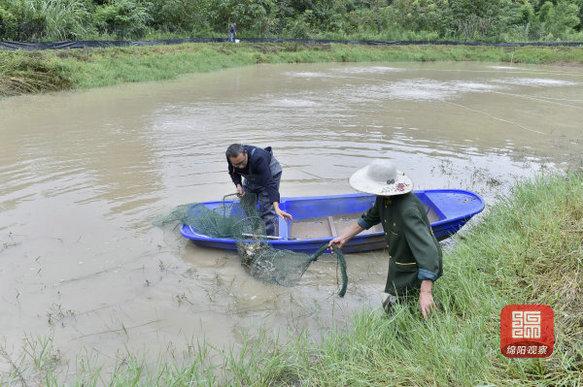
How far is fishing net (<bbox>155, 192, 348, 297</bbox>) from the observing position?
4973 mm

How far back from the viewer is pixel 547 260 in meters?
3.67

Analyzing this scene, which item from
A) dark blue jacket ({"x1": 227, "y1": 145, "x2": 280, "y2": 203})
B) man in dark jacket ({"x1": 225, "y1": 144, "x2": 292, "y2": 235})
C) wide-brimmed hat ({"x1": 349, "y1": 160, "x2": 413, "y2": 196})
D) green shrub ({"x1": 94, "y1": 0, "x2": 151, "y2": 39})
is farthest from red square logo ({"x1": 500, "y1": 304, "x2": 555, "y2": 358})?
green shrub ({"x1": 94, "y1": 0, "x2": 151, "y2": 39})

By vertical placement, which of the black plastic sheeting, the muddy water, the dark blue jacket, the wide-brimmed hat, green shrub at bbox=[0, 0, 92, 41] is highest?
green shrub at bbox=[0, 0, 92, 41]

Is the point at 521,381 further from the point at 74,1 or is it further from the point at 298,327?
the point at 74,1

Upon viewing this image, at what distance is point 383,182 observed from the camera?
3.21 m

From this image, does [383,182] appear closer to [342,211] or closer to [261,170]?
[261,170]

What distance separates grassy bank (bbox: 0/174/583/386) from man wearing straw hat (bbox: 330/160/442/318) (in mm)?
201

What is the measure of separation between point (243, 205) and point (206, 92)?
12.4 metres

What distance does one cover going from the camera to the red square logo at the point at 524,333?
2184mm

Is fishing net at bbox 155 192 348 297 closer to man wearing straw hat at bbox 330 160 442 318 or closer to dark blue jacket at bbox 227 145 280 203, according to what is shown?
dark blue jacket at bbox 227 145 280 203

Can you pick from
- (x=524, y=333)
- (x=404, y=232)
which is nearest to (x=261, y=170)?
(x=404, y=232)

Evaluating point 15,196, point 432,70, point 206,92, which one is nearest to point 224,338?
point 15,196

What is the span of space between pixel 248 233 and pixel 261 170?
75 cm

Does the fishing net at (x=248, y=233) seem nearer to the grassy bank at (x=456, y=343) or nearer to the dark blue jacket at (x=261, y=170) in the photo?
the dark blue jacket at (x=261, y=170)
